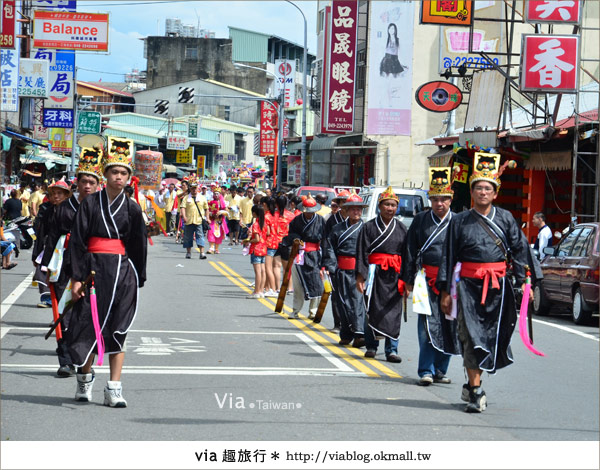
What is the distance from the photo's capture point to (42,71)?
3769cm

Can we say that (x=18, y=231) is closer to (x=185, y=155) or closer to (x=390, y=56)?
(x=390, y=56)

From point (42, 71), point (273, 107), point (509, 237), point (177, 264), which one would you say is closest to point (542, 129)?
point (177, 264)

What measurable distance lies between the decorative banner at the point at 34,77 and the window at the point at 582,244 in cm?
2512

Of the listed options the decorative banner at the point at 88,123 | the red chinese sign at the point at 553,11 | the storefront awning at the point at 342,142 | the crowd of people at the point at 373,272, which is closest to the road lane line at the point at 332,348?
the crowd of people at the point at 373,272

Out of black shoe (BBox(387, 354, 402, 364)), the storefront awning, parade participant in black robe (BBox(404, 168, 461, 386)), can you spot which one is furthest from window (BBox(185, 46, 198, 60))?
parade participant in black robe (BBox(404, 168, 461, 386))

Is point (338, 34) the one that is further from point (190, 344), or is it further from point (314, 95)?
point (190, 344)

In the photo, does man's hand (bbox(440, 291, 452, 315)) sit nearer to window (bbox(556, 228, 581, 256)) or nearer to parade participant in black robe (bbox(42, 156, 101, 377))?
parade participant in black robe (bbox(42, 156, 101, 377))

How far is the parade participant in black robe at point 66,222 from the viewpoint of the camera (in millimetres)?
9273

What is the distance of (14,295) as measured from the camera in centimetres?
1684

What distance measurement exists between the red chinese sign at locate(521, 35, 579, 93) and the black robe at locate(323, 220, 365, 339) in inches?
Answer: 410

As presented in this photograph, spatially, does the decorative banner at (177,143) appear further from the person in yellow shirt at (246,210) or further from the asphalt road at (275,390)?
the asphalt road at (275,390)

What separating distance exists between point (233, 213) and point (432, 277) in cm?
2663

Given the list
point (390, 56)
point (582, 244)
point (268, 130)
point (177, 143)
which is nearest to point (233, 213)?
point (390, 56)

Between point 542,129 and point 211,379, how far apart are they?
46.9 ft
